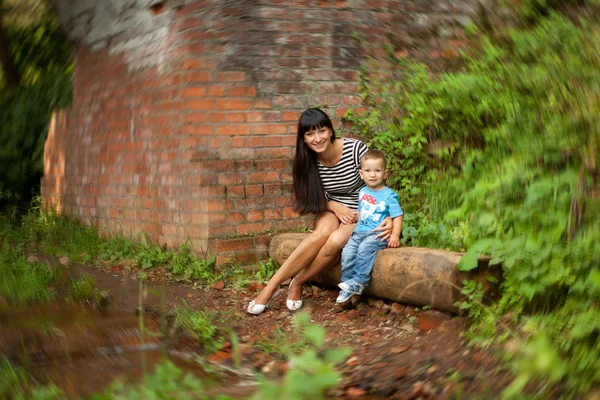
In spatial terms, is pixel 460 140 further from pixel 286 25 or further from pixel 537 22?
pixel 286 25

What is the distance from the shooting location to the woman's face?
441 centimetres

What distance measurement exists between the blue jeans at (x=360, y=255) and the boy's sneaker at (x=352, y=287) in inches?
0.9

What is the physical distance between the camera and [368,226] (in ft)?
14.1

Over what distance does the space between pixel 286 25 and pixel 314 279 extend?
2164 millimetres

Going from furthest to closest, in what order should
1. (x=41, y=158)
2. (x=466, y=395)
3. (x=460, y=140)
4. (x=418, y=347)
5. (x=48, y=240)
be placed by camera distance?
1. (x=41, y=158)
2. (x=48, y=240)
3. (x=460, y=140)
4. (x=418, y=347)
5. (x=466, y=395)

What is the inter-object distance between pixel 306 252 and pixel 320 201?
38cm

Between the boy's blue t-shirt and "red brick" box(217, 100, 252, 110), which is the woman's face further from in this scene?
"red brick" box(217, 100, 252, 110)

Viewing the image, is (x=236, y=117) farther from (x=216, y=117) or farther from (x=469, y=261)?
(x=469, y=261)

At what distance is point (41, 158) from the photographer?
8961mm

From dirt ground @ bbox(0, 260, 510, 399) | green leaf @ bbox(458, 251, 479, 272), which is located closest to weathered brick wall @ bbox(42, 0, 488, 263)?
dirt ground @ bbox(0, 260, 510, 399)

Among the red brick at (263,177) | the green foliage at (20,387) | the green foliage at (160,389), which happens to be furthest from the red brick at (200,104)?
the green foliage at (160,389)

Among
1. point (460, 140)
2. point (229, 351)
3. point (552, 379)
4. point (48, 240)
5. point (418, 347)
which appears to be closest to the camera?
point (552, 379)

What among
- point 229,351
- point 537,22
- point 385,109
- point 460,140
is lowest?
point 229,351

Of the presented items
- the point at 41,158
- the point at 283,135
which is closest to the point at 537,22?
the point at 283,135
